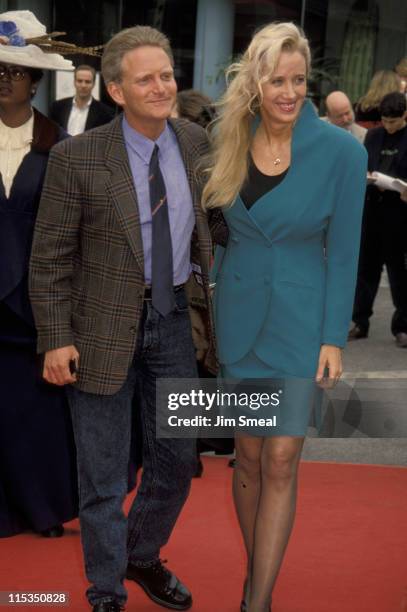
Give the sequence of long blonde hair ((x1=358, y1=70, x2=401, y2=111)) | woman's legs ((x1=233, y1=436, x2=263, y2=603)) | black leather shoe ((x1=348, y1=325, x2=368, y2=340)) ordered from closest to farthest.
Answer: woman's legs ((x1=233, y1=436, x2=263, y2=603))
black leather shoe ((x1=348, y1=325, x2=368, y2=340))
long blonde hair ((x1=358, y1=70, x2=401, y2=111))

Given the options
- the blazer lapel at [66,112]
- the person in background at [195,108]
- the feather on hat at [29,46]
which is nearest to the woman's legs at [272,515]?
the feather on hat at [29,46]

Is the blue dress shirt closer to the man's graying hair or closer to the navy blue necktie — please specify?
the navy blue necktie

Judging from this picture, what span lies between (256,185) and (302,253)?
260mm

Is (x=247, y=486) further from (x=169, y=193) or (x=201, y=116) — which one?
(x=201, y=116)

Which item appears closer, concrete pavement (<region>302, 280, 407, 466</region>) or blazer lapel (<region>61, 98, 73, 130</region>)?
concrete pavement (<region>302, 280, 407, 466</region>)

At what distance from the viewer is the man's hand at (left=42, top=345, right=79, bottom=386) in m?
3.74

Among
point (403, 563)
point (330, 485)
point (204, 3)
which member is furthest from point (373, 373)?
point (204, 3)

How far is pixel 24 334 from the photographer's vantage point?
4746mm

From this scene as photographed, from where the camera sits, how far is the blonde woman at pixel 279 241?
371cm

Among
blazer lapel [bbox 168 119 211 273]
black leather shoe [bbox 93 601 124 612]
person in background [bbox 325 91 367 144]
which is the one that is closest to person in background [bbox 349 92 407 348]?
person in background [bbox 325 91 367 144]

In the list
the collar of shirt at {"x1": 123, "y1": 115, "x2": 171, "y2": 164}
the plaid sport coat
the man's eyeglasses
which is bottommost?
the plaid sport coat

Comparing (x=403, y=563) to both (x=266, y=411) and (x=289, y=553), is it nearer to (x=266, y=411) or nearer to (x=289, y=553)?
(x=289, y=553)

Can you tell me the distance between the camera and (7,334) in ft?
15.6

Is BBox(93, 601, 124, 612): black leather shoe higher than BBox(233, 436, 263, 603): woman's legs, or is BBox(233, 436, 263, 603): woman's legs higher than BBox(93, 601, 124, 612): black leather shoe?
BBox(233, 436, 263, 603): woman's legs
